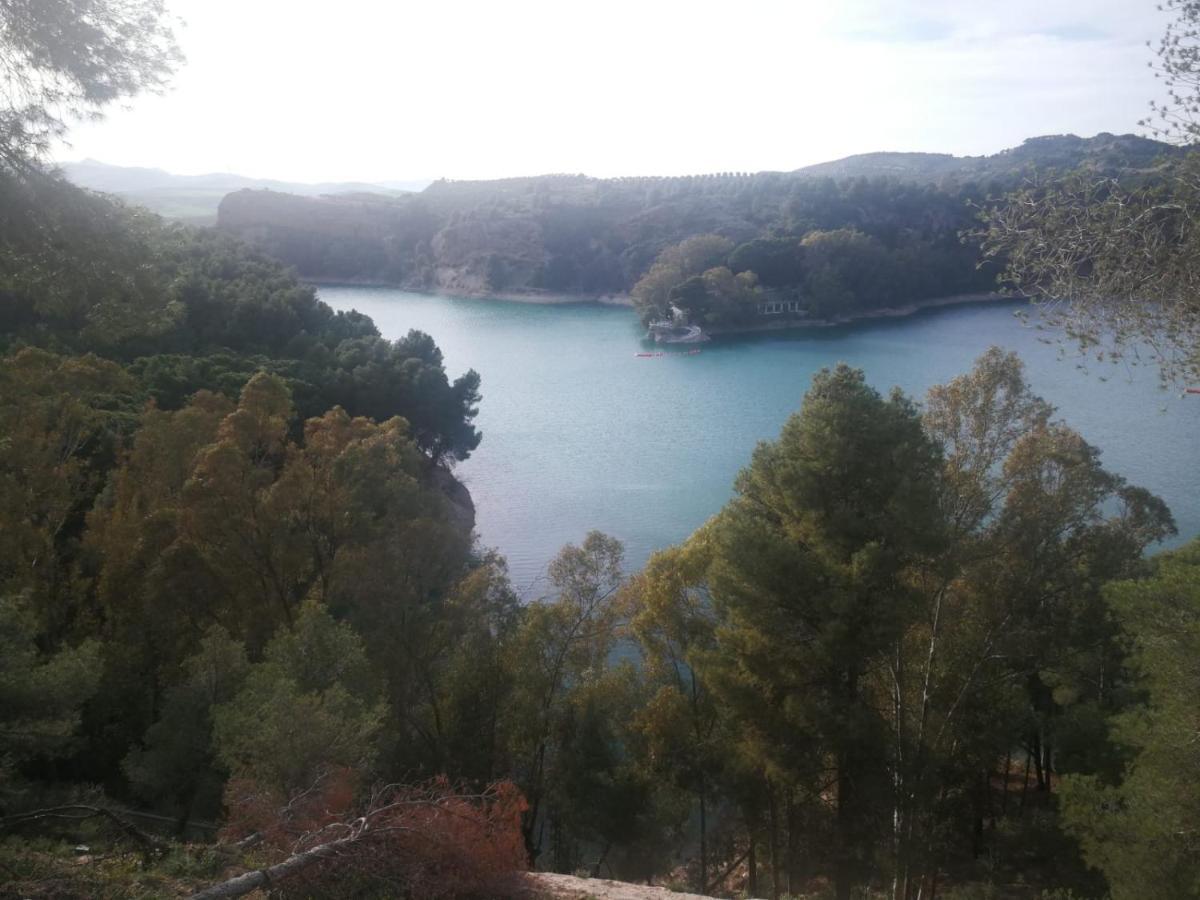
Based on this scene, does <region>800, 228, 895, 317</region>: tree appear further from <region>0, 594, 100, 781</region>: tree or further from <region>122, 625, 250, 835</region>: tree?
<region>0, 594, 100, 781</region>: tree

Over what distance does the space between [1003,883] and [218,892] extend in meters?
5.75

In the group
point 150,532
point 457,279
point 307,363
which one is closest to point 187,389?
point 307,363

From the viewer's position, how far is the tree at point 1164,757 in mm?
3561

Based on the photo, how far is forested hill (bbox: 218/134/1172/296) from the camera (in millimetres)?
48072

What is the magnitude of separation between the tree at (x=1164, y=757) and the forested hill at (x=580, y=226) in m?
41.0

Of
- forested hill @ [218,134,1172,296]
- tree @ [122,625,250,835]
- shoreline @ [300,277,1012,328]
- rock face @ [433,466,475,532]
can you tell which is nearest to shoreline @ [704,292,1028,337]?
shoreline @ [300,277,1012,328]

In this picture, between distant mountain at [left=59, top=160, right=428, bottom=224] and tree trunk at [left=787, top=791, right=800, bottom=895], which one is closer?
tree trunk at [left=787, top=791, right=800, bottom=895]

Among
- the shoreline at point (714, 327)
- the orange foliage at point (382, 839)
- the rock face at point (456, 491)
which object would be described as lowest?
the rock face at point (456, 491)

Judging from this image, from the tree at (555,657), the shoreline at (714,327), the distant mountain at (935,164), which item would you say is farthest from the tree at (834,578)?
the distant mountain at (935,164)

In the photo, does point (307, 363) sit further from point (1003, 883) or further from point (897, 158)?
point (897, 158)

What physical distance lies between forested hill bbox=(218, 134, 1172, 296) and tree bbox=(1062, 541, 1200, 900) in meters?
41.0

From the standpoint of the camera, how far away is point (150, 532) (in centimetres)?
695

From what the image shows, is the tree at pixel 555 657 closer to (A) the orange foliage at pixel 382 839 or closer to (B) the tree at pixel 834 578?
(B) the tree at pixel 834 578

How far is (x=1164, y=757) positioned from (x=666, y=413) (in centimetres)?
1939
